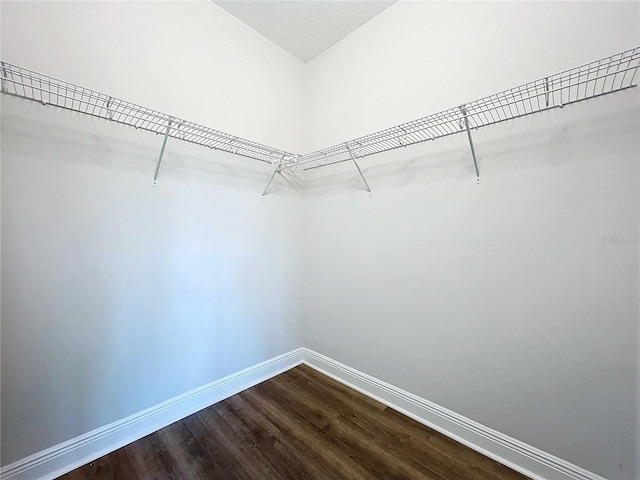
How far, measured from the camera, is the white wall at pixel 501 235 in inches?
44.3

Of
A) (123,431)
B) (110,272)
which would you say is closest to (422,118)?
(110,272)

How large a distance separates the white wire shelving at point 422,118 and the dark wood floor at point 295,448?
156cm

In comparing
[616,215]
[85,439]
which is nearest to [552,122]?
[616,215]

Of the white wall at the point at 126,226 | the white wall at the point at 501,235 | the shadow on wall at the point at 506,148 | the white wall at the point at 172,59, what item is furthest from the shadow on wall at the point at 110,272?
the shadow on wall at the point at 506,148

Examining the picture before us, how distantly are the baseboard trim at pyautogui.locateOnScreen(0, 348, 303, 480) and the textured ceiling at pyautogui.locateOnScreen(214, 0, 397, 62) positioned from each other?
2.76 m

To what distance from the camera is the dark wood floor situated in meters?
1.31

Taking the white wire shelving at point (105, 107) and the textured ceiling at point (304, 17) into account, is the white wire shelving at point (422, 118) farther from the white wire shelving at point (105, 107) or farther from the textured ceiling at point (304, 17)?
the textured ceiling at point (304, 17)

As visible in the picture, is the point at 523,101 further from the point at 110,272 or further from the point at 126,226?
the point at 110,272

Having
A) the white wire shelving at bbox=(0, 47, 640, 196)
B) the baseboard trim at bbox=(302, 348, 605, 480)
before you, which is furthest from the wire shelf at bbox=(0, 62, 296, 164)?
the baseboard trim at bbox=(302, 348, 605, 480)

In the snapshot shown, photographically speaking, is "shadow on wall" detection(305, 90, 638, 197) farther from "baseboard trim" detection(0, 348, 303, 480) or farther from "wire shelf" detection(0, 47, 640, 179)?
"baseboard trim" detection(0, 348, 303, 480)

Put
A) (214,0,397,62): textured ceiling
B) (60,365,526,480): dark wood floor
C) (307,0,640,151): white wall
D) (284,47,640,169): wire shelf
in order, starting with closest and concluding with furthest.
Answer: (284,47,640,169): wire shelf, (307,0,640,151): white wall, (60,365,526,480): dark wood floor, (214,0,397,62): textured ceiling

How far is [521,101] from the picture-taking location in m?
1.32

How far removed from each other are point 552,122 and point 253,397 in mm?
2492

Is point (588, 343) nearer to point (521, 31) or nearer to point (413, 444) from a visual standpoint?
point (413, 444)
